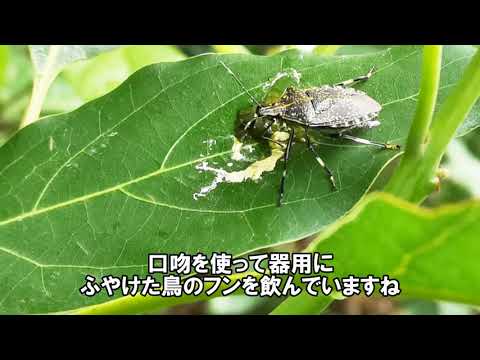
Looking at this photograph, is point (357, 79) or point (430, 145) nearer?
point (430, 145)

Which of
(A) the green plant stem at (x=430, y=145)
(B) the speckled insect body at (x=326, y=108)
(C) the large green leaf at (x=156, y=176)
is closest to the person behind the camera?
(A) the green plant stem at (x=430, y=145)

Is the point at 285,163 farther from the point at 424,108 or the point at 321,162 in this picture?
the point at 424,108

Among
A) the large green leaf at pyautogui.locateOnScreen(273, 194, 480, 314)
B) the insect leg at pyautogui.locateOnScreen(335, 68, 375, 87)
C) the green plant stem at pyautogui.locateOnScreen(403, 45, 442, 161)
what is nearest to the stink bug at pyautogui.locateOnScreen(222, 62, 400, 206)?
the insect leg at pyautogui.locateOnScreen(335, 68, 375, 87)

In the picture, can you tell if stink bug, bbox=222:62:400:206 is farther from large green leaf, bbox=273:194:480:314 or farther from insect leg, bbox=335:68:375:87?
large green leaf, bbox=273:194:480:314

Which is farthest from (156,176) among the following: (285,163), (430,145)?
(430,145)

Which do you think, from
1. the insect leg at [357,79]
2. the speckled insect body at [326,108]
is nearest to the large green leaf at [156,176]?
the insect leg at [357,79]

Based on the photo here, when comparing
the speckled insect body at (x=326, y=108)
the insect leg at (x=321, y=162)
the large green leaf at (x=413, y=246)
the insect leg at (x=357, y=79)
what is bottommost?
the large green leaf at (x=413, y=246)

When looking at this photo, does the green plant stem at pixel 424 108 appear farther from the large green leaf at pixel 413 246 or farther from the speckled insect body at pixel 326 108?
the speckled insect body at pixel 326 108

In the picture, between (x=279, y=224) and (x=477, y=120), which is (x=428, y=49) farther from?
(x=279, y=224)
